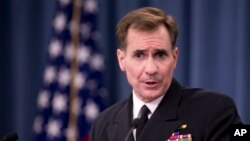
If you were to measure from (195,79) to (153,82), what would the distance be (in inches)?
67.9

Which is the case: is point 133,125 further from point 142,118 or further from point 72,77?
point 72,77

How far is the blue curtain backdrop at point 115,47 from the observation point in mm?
3490

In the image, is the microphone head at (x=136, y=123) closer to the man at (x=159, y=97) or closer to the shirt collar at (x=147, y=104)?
the man at (x=159, y=97)

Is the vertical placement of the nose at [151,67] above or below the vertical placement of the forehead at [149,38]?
below

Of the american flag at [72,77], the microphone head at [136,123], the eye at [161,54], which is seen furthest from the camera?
the american flag at [72,77]

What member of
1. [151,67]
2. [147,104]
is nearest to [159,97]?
[147,104]

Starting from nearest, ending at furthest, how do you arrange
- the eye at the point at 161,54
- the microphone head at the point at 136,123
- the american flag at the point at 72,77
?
the microphone head at the point at 136,123 < the eye at the point at 161,54 < the american flag at the point at 72,77

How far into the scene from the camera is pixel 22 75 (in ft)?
13.5

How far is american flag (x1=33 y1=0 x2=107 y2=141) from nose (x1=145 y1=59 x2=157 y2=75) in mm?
1586

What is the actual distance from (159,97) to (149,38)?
26 cm

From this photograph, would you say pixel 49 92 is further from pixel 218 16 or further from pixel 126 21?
pixel 126 21

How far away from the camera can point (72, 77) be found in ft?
11.5

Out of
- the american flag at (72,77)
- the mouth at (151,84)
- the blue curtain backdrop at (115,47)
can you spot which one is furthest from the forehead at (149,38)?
the blue curtain backdrop at (115,47)

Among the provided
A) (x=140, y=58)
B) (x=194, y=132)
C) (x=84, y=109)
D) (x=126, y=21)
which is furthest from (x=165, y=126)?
(x=84, y=109)
